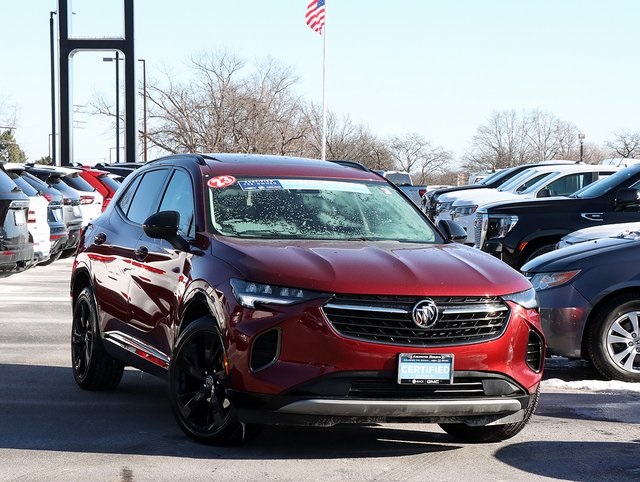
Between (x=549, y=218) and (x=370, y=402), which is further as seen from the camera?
(x=549, y=218)

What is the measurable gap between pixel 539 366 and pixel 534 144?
9068 centimetres

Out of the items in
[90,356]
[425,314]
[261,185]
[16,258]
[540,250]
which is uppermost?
[261,185]

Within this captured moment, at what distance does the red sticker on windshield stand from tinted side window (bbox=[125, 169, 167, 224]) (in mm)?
828

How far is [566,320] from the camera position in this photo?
29.8 ft

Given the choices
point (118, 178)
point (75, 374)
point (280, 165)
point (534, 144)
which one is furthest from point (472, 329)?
point (534, 144)

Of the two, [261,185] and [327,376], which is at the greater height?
[261,185]

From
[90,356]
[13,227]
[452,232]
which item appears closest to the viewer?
[452,232]

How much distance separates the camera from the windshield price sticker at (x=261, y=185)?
740cm

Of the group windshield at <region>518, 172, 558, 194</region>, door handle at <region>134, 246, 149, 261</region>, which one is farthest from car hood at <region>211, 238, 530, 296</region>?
windshield at <region>518, 172, 558, 194</region>

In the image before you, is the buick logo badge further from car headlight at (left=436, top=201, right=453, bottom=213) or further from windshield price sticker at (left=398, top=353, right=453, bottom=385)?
car headlight at (left=436, top=201, right=453, bottom=213)

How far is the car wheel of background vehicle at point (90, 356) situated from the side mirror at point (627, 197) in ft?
22.4

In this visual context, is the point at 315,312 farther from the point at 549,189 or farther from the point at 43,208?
the point at 549,189

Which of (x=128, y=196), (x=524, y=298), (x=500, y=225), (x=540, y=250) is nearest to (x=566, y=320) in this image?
(x=524, y=298)

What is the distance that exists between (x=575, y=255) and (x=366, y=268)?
371 centimetres
